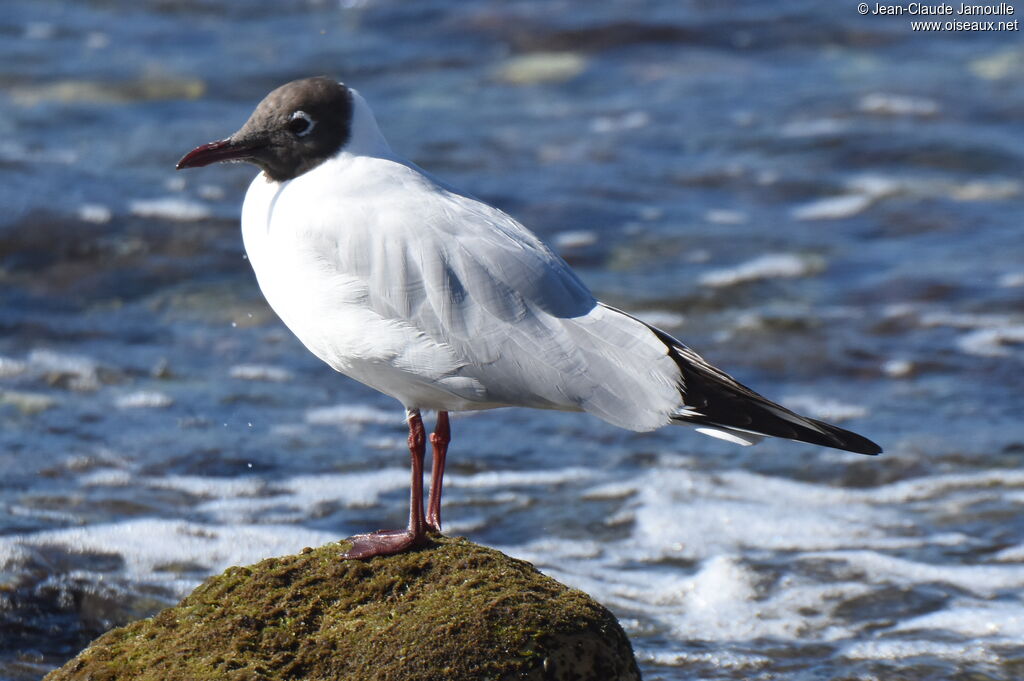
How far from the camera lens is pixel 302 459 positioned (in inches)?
311

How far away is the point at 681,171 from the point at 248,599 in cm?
854

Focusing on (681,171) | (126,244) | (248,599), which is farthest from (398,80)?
(248,599)

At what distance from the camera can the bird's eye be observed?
501 centimetres

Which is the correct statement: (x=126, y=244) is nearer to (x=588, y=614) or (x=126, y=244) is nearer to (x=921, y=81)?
(x=588, y=614)

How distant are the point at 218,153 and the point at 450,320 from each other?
3.54ft

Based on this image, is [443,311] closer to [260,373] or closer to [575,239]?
[260,373]

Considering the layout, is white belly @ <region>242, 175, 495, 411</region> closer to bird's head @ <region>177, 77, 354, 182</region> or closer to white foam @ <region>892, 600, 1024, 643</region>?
bird's head @ <region>177, 77, 354, 182</region>

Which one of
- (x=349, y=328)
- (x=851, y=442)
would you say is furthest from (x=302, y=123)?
(x=851, y=442)

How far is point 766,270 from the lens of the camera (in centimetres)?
1064

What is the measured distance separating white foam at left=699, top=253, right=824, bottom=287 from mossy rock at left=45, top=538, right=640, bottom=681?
6031 millimetres

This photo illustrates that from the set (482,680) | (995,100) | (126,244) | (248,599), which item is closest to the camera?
(482,680)

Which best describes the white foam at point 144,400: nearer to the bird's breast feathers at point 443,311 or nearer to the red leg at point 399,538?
the bird's breast feathers at point 443,311

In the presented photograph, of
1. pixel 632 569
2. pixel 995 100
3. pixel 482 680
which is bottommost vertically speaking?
pixel 632 569

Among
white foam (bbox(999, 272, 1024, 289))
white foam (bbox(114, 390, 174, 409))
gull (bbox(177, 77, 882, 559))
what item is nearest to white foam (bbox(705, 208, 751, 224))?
white foam (bbox(999, 272, 1024, 289))
